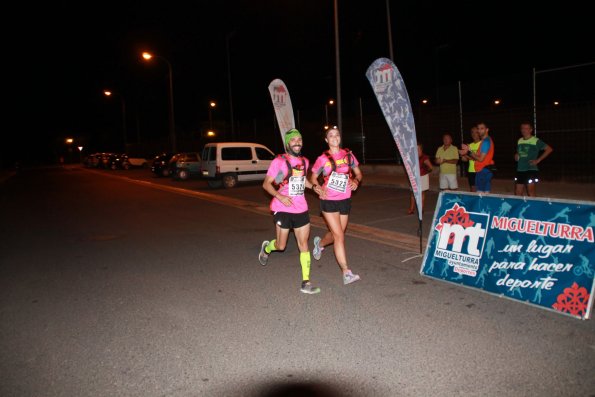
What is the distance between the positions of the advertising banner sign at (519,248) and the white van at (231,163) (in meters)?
14.3

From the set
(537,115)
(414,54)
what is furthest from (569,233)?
(414,54)

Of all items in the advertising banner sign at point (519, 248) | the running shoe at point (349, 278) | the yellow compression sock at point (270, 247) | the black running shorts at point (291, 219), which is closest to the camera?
the advertising banner sign at point (519, 248)

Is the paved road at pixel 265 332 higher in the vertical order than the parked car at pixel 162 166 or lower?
lower

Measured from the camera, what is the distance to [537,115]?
15438mm

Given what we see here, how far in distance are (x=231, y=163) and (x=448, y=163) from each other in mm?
11413

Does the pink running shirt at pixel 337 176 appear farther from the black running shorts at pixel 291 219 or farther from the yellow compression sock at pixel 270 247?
the yellow compression sock at pixel 270 247

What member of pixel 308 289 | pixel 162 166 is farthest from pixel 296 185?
pixel 162 166

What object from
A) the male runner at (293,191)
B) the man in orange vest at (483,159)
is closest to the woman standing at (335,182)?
the male runner at (293,191)

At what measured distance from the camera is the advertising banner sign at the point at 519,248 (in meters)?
4.41

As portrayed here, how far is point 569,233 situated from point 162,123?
7991 cm

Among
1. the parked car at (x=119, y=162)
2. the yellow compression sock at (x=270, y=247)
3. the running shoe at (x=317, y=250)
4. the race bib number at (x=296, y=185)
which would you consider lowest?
Result: the running shoe at (x=317, y=250)

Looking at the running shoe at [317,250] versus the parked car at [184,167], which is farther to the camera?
the parked car at [184,167]

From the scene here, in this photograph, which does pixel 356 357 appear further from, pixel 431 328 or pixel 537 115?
pixel 537 115

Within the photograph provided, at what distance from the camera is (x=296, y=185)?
18.1 ft
